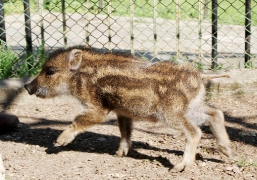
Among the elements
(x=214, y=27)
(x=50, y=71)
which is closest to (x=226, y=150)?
(x=50, y=71)

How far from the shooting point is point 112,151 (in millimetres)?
5785

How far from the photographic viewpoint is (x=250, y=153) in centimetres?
562

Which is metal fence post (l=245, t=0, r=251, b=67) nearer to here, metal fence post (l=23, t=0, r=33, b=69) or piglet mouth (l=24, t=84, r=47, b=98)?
metal fence post (l=23, t=0, r=33, b=69)

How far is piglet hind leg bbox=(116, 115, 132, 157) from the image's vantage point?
560 centimetres

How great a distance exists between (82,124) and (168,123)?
882 millimetres

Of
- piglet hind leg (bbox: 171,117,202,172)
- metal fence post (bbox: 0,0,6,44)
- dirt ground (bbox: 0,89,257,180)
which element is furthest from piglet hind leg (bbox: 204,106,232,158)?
metal fence post (bbox: 0,0,6,44)

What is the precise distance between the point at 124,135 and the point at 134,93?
1.94ft

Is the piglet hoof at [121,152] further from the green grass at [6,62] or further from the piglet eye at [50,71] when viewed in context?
the green grass at [6,62]

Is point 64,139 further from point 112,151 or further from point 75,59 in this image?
point 75,59

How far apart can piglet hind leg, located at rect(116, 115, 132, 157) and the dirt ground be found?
0.07 m

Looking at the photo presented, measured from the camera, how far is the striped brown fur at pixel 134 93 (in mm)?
5152

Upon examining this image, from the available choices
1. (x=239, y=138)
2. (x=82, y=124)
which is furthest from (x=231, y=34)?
(x=82, y=124)

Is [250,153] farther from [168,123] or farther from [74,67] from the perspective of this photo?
[74,67]

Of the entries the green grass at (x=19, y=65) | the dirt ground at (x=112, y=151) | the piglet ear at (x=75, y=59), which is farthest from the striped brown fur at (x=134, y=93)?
the green grass at (x=19, y=65)
